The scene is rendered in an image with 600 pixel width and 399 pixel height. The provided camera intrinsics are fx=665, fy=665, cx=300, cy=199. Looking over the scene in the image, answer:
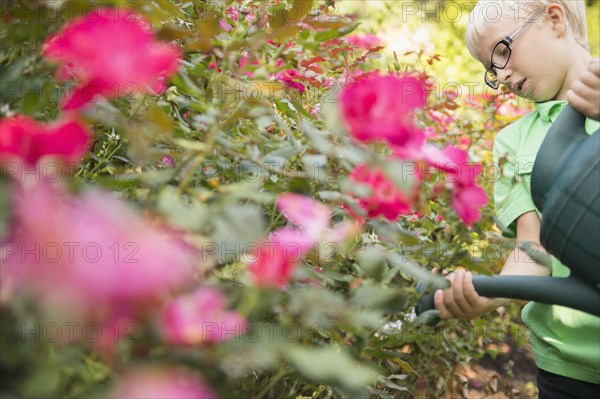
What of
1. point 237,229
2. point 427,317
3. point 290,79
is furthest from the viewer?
point 290,79

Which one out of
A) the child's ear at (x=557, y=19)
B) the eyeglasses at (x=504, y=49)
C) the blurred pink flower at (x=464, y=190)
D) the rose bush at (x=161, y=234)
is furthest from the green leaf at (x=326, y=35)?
the child's ear at (x=557, y=19)

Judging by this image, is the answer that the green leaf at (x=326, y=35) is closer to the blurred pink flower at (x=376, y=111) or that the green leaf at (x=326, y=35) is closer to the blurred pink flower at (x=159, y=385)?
the blurred pink flower at (x=376, y=111)

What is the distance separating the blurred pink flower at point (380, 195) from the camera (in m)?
0.67

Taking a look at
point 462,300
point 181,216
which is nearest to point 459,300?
point 462,300

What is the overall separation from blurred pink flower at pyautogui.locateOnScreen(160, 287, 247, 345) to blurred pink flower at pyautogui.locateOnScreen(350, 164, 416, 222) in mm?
238

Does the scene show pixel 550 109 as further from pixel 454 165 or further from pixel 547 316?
pixel 454 165

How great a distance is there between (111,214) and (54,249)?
4 cm

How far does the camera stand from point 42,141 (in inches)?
18.7

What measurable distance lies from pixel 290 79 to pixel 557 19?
63 cm

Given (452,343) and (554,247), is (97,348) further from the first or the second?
(452,343)

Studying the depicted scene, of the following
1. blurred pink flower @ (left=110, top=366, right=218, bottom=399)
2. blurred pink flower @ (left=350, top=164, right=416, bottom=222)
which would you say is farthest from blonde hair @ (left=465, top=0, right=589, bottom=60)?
blurred pink flower @ (left=110, top=366, right=218, bottom=399)

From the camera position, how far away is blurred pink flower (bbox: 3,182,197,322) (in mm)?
386

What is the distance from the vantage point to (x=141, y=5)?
0.77 metres

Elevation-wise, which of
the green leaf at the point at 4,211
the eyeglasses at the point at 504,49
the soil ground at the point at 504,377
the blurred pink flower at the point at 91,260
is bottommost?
the soil ground at the point at 504,377
